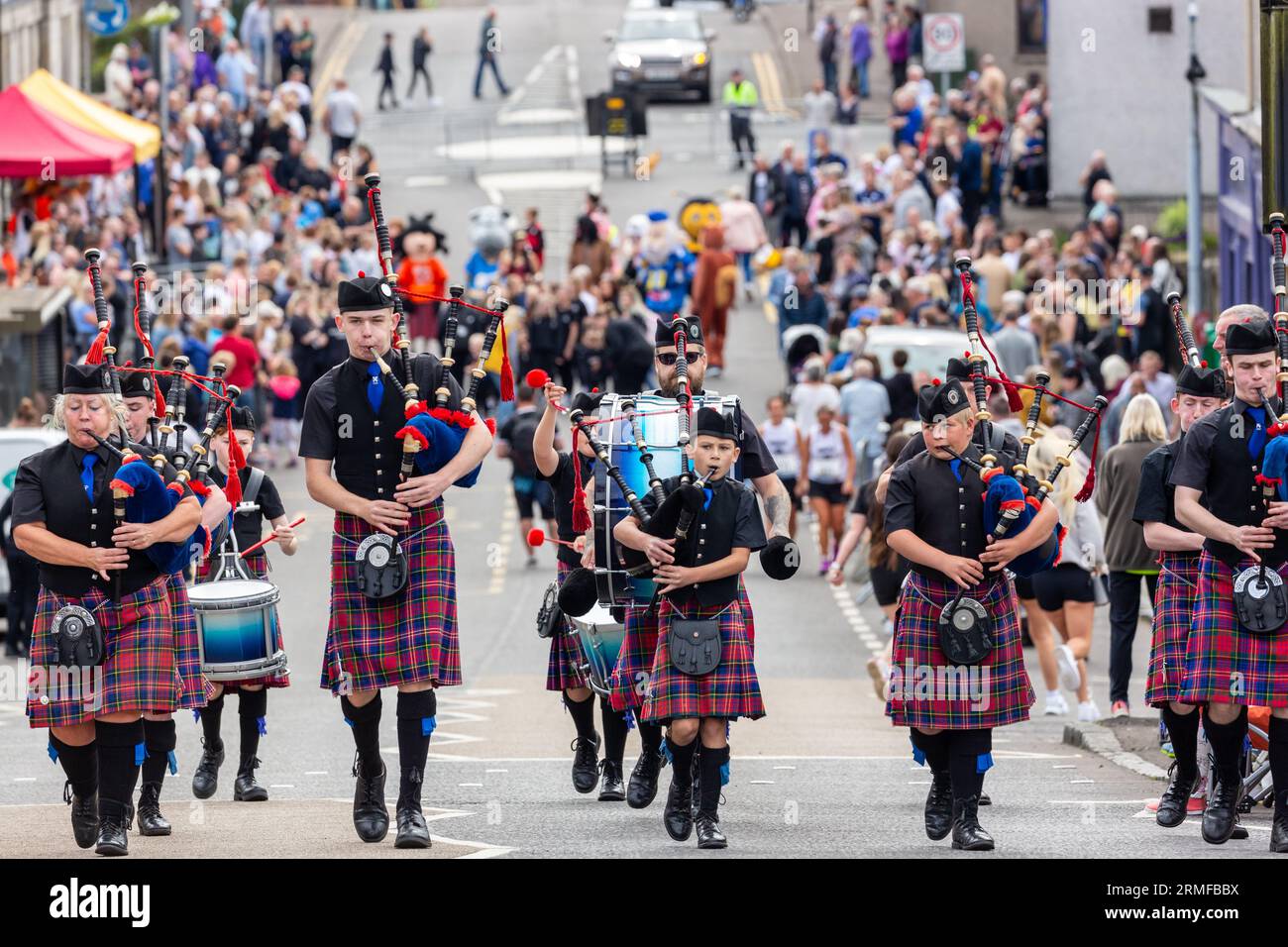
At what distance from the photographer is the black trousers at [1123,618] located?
13078 millimetres

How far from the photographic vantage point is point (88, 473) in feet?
28.7

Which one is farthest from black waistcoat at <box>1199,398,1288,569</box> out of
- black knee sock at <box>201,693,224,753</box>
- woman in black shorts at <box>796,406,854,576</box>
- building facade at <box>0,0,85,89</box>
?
building facade at <box>0,0,85,89</box>

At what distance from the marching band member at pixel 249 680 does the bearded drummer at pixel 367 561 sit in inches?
59.7

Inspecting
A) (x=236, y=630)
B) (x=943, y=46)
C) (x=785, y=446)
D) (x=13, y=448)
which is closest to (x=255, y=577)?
(x=236, y=630)

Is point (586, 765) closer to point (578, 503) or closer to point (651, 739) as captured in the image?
point (651, 739)

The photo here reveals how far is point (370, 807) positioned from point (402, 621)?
25.0 inches

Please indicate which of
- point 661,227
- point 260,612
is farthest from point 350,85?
point 260,612

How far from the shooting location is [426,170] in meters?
39.3

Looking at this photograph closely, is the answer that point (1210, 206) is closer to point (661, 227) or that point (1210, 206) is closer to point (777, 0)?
point (661, 227)

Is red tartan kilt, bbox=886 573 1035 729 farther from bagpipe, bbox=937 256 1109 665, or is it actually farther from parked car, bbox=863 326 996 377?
parked car, bbox=863 326 996 377

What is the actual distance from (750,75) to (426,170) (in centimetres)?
740

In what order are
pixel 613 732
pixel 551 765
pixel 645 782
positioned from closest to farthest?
pixel 645 782 → pixel 613 732 → pixel 551 765

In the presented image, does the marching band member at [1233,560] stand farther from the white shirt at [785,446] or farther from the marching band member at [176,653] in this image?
the white shirt at [785,446]

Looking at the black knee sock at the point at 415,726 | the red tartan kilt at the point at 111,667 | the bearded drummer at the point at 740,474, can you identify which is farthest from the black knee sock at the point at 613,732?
the red tartan kilt at the point at 111,667
